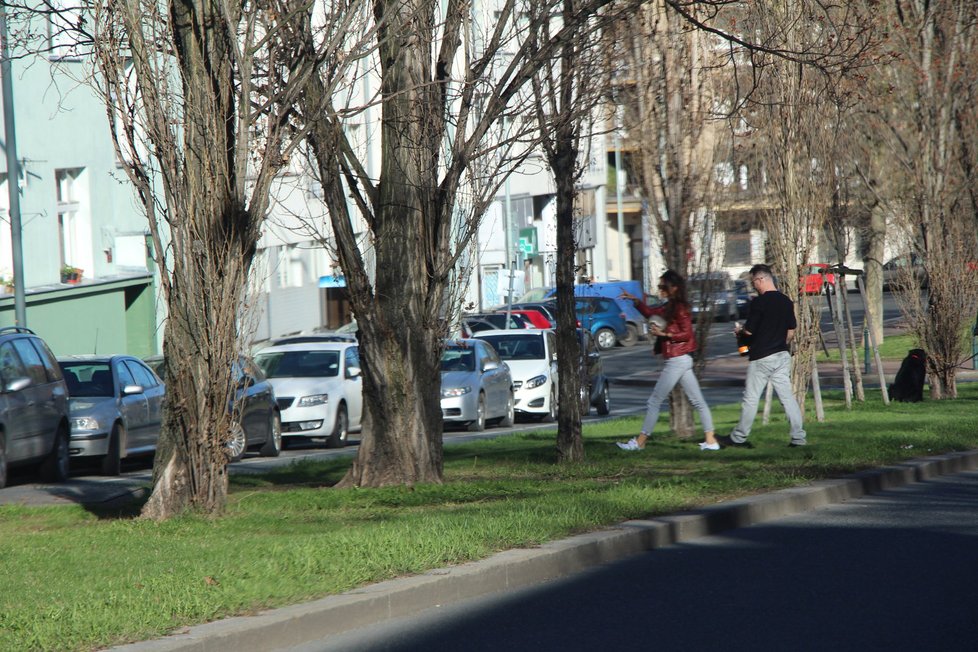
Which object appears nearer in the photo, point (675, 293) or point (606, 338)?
point (675, 293)

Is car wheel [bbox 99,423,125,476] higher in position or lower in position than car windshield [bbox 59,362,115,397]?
lower

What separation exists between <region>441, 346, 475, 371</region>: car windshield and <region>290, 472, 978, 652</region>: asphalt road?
13.5 meters

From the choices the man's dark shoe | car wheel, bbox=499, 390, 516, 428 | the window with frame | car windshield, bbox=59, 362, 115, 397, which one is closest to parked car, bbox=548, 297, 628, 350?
the window with frame

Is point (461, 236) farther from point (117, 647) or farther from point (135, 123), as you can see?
point (117, 647)

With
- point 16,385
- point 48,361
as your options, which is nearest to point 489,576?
point 16,385

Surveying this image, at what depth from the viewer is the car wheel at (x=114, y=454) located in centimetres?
1711

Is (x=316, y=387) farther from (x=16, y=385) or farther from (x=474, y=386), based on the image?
(x=16, y=385)

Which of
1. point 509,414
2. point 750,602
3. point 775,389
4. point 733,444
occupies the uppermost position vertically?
point 775,389

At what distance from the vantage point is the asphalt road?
680cm

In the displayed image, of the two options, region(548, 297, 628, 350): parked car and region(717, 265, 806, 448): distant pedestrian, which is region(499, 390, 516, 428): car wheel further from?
region(548, 297, 628, 350): parked car

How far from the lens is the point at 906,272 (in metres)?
22.4

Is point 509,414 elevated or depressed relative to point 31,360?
depressed

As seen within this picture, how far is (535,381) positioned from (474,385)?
9.72 feet

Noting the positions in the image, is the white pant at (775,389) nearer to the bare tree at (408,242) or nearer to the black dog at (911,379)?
the bare tree at (408,242)
